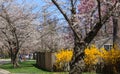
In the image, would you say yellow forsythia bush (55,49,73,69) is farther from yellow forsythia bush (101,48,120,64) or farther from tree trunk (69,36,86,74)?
tree trunk (69,36,86,74)

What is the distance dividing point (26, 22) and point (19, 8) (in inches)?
77.0

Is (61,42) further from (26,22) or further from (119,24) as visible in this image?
(119,24)

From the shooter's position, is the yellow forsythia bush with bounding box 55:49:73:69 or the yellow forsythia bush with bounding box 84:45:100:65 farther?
the yellow forsythia bush with bounding box 55:49:73:69

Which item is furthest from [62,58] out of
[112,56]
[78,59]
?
[78,59]

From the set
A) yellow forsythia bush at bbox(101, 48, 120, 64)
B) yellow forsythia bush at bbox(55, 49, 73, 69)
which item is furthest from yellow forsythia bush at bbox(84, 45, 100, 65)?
yellow forsythia bush at bbox(55, 49, 73, 69)

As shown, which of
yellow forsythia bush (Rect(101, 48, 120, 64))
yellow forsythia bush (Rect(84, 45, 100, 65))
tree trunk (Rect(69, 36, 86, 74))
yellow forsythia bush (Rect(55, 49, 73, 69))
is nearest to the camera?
tree trunk (Rect(69, 36, 86, 74))

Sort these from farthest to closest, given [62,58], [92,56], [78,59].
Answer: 1. [62,58]
2. [92,56]
3. [78,59]

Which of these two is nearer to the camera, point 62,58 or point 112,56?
point 112,56

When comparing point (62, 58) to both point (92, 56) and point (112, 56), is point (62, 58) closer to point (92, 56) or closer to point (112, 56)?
point (92, 56)

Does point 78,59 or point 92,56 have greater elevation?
point 92,56

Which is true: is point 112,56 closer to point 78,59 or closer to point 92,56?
point 92,56

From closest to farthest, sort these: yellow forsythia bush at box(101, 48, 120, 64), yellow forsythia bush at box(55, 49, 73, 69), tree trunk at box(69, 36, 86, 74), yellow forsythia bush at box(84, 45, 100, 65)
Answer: tree trunk at box(69, 36, 86, 74) < yellow forsythia bush at box(101, 48, 120, 64) < yellow forsythia bush at box(84, 45, 100, 65) < yellow forsythia bush at box(55, 49, 73, 69)

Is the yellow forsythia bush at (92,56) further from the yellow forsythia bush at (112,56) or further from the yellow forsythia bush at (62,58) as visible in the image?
the yellow forsythia bush at (62,58)

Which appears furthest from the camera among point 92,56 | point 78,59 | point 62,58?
point 62,58
